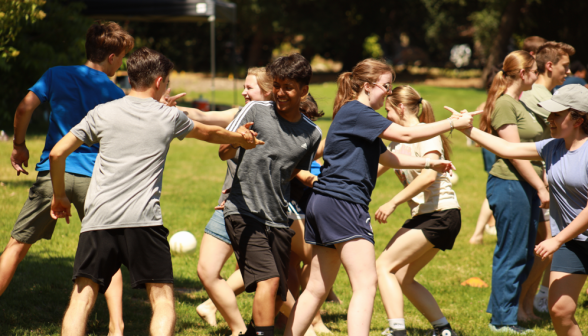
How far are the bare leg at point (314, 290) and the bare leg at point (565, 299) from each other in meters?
1.39

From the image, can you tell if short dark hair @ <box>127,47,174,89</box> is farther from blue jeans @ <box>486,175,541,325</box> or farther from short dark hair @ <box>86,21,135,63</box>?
blue jeans @ <box>486,175,541,325</box>

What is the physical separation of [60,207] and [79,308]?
0.74m

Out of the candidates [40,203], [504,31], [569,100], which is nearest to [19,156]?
[40,203]

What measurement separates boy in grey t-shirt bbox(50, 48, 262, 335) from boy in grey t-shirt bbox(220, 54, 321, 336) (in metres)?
0.56

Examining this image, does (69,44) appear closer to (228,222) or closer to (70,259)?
(70,259)

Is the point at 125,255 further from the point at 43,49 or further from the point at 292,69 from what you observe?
the point at 43,49

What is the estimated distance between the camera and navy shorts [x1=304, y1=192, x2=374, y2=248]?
3.52 metres

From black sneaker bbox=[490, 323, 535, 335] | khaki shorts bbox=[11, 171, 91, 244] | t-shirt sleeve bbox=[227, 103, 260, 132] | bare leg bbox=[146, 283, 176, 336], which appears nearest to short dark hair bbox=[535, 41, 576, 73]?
black sneaker bbox=[490, 323, 535, 335]

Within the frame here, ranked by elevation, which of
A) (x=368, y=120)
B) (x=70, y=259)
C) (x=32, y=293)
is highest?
(x=368, y=120)

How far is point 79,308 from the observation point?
3076 millimetres

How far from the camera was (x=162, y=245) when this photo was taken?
3244 mm

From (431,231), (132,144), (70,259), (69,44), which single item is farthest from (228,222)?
(69,44)

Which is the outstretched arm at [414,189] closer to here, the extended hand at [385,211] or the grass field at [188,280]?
the extended hand at [385,211]

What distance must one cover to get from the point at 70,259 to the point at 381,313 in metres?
3.39
